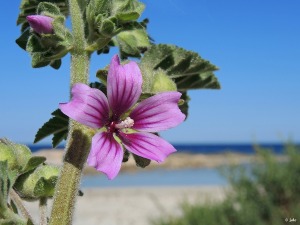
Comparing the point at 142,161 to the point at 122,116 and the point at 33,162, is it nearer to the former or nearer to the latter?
the point at 122,116

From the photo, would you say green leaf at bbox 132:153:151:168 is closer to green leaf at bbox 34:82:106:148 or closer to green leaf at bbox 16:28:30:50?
green leaf at bbox 34:82:106:148

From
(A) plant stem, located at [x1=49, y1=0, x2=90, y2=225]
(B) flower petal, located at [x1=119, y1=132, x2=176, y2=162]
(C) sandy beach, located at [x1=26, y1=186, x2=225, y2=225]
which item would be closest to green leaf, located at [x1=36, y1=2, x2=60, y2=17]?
(A) plant stem, located at [x1=49, y1=0, x2=90, y2=225]

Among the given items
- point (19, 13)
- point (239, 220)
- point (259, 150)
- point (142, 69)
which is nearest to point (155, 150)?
point (142, 69)

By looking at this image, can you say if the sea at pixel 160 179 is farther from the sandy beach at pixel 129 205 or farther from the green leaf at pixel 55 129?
the green leaf at pixel 55 129

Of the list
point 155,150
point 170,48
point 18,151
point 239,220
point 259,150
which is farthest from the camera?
point 259,150

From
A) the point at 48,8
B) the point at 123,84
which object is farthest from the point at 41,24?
the point at 123,84

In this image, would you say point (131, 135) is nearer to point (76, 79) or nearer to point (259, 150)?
point (76, 79)

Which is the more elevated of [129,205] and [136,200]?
[136,200]
